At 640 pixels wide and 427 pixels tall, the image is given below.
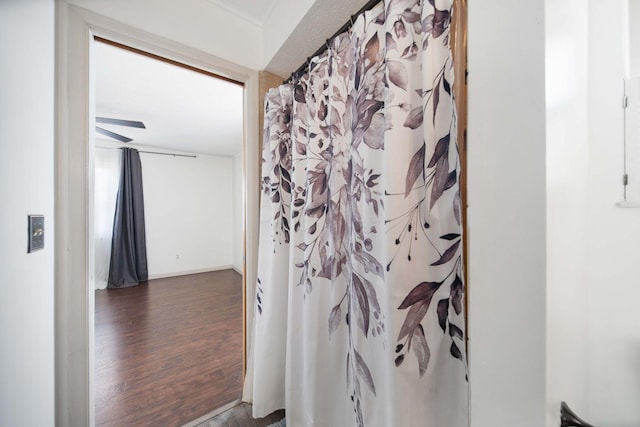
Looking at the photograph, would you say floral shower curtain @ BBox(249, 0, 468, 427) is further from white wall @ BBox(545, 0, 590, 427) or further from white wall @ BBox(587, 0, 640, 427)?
white wall @ BBox(587, 0, 640, 427)

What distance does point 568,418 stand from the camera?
414mm

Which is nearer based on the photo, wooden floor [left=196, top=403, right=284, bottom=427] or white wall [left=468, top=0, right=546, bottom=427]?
white wall [left=468, top=0, right=546, bottom=427]

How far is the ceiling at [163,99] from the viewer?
1.59 meters

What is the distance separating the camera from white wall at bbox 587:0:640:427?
21.9 inches

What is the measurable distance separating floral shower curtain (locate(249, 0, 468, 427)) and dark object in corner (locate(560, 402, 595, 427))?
20 cm

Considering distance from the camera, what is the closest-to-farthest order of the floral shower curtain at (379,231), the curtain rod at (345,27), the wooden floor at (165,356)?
the floral shower curtain at (379,231)
the curtain rod at (345,27)
the wooden floor at (165,356)

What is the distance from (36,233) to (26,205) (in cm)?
9

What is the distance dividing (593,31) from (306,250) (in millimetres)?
1084

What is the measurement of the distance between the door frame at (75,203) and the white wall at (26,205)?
0.17ft

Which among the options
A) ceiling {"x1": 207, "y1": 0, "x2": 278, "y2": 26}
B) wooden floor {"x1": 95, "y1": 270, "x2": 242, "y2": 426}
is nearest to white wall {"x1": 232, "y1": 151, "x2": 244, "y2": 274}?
wooden floor {"x1": 95, "y1": 270, "x2": 242, "y2": 426}

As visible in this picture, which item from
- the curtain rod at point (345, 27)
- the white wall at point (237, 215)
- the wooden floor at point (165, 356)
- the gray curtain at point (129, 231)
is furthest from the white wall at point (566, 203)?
the gray curtain at point (129, 231)

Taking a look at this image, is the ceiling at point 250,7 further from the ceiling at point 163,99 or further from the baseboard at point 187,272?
the baseboard at point 187,272

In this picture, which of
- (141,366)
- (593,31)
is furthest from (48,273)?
(593,31)

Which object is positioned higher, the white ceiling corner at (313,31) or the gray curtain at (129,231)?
the white ceiling corner at (313,31)
